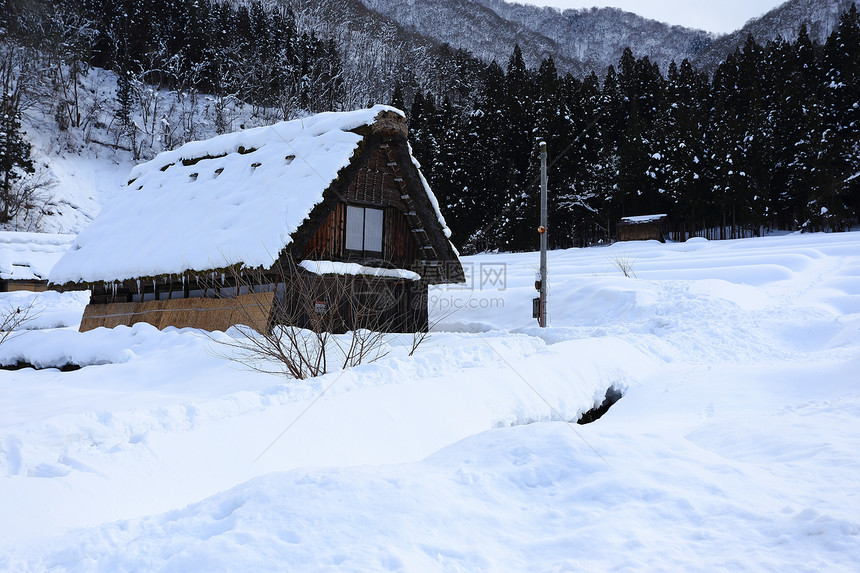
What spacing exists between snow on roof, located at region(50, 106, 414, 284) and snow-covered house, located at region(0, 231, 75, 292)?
1429 centimetres

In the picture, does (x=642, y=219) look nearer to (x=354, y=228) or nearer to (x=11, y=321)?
(x=354, y=228)

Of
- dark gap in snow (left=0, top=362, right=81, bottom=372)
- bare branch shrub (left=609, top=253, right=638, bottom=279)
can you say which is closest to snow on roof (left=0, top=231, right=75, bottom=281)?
dark gap in snow (left=0, top=362, right=81, bottom=372)

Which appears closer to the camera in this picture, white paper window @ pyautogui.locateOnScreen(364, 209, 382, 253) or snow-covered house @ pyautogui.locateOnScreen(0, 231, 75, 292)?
white paper window @ pyautogui.locateOnScreen(364, 209, 382, 253)

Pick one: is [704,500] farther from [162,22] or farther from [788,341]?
[162,22]

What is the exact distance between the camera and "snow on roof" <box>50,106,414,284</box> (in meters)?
11.1

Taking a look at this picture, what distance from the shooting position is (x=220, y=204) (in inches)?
504

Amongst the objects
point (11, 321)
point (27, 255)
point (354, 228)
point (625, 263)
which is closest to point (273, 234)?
point (354, 228)

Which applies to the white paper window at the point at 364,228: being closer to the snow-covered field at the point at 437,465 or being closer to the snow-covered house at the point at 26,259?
the snow-covered field at the point at 437,465

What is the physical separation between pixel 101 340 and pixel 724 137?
34029mm

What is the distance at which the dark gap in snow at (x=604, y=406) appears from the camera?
25.9 feet

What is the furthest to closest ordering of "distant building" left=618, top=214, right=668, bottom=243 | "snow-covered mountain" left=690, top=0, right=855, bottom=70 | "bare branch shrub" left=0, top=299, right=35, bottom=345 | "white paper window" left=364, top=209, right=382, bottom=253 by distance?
"snow-covered mountain" left=690, top=0, right=855, bottom=70 < "distant building" left=618, top=214, right=668, bottom=243 < "white paper window" left=364, top=209, right=382, bottom=253 < "bare branch shrub" left=0, top=299, right=35, bottom=345

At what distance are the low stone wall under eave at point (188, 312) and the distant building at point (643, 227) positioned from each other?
2854 centimetres

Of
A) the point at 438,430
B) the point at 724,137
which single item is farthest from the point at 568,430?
the point at 724,137

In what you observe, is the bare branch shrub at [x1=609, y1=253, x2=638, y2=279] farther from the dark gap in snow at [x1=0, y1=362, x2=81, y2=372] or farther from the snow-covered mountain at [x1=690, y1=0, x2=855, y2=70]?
the snow-covered mountain at [x1=690, y1=0, x2=855, y2=70]
